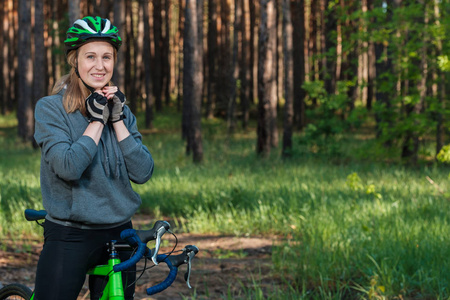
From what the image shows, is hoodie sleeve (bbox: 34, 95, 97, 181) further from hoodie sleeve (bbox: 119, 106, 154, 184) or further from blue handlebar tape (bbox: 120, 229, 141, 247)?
blue handlebar tape (bbox: 120, 229, 141, 247)

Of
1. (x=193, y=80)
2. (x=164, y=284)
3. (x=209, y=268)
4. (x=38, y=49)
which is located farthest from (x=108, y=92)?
(x=38, y=49)

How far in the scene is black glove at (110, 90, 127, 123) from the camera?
98.7 inches

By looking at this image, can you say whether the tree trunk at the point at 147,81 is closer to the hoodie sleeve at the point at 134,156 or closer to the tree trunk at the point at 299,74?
the tree trunk at the point at 299,74

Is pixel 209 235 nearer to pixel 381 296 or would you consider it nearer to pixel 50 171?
pixel 381 296

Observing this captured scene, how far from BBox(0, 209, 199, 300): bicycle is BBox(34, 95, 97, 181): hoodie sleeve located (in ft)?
1.19

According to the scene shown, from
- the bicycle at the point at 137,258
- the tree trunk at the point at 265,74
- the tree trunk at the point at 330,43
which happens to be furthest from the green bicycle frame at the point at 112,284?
the tree trunk at the point at 265,74

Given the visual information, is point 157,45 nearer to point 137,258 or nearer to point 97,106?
point 97,106

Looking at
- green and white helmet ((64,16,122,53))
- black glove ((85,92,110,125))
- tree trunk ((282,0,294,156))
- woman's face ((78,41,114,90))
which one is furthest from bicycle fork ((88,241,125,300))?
tree trunk ((282,0,294,156))

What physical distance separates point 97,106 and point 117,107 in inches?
4.2

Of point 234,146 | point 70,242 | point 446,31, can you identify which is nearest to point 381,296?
point 70,242

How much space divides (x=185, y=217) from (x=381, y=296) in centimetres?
478

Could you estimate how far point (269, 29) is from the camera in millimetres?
16203

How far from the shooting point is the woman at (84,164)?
243 cm

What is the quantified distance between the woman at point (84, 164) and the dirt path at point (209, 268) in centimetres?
246
